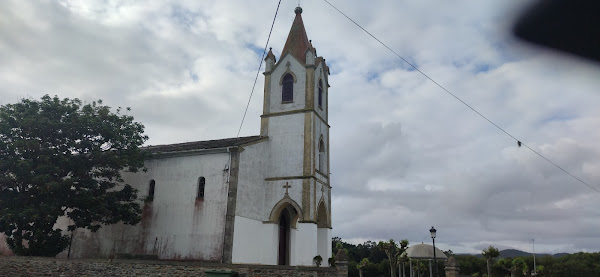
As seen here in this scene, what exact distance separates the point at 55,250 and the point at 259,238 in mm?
10592

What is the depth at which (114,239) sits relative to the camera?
2472 centimetres

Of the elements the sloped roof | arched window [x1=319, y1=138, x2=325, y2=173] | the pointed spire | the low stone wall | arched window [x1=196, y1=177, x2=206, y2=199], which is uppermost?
the pointed spire

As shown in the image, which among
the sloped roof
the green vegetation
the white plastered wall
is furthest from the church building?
the sloped roof

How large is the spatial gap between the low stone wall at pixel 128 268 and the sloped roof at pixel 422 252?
1468 centimetres

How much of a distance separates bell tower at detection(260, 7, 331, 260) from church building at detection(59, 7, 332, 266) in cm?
6

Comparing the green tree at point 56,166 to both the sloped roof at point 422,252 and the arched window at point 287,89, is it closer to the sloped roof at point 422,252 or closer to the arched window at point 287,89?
the arched window at point 287,89

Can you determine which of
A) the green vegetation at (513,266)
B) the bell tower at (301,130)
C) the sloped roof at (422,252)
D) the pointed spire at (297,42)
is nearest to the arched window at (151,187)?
the bell tower at (301,130)

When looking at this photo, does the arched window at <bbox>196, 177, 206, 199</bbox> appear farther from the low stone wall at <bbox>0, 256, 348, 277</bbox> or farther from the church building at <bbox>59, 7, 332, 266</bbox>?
the low stone wall at <bbox>0, 256, 348, 277</bbox>

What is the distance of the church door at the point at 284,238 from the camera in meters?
25.9

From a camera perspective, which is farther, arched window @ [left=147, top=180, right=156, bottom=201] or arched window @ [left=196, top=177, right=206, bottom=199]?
arched window @ [left=147, top=180, right=156, bottom=201]

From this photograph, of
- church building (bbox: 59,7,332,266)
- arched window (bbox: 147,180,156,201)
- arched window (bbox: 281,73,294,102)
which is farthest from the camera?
arched window (bbox: 281,73,294,102)

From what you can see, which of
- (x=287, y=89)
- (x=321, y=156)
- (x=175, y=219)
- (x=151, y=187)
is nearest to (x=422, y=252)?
(x=321, y=156)

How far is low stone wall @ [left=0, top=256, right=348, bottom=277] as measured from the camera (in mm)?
18062

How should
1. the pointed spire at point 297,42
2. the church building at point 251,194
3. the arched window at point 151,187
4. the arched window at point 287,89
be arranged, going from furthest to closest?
the pointed spire at point 297,42 → the arched window at point 287,89 → the arched window at point 151,187 → the church building at point 251,194
